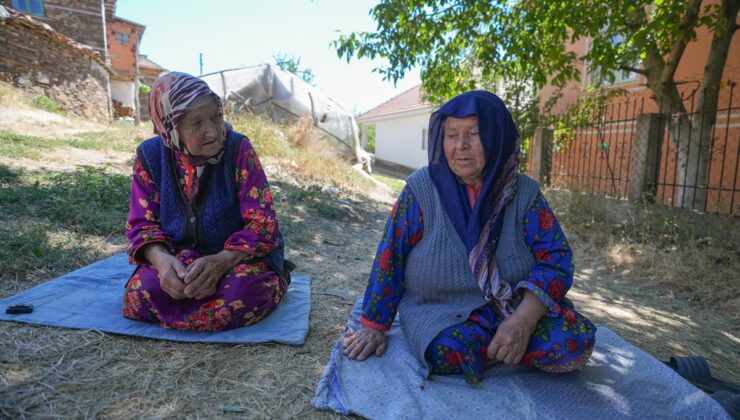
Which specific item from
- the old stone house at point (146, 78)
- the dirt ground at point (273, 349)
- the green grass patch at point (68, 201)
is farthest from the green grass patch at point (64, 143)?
the old stone house at point (146, 78)

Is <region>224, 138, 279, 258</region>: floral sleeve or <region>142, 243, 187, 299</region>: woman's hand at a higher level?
<region>224, 138, 279, 258</region>: floral sleeve

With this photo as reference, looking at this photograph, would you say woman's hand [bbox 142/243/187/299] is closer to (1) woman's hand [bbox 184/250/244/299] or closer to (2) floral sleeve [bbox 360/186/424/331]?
(1) woman's hand [bbox 184/250/244/299]

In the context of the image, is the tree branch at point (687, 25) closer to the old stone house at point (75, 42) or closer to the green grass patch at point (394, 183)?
the green grass patch at point (394, 183)

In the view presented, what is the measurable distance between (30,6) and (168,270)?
19676mm

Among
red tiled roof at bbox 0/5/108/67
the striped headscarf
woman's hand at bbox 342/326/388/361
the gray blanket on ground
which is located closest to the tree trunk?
the gray blanket on ground

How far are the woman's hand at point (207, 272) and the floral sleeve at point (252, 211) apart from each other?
0.22 feet

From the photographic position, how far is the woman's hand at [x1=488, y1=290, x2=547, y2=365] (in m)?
1.76

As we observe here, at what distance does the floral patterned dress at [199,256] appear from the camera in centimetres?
231

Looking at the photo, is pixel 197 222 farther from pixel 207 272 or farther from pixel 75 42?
pixel 75 42

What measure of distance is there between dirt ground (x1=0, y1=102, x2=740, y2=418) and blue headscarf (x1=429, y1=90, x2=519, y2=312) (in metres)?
0.92

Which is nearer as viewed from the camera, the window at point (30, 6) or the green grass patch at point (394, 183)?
the green grass patch at point (394, 183)

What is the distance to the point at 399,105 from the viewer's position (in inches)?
934

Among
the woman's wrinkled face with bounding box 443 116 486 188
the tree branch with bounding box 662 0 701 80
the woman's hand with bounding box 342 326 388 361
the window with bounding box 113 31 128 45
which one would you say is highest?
the window with bounding box 113 31 128 45

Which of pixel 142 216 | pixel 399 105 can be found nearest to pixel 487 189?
pixel 142 216
